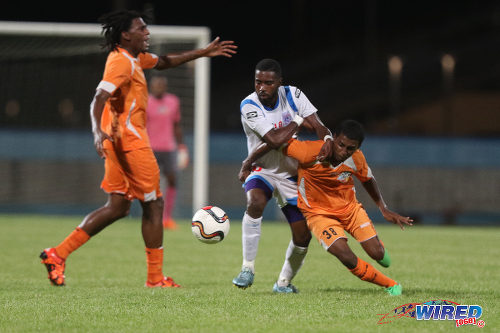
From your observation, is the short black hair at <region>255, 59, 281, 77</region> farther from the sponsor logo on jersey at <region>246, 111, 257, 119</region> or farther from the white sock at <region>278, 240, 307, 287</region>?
the white sock at <region>278, 240, 307, 287</region>

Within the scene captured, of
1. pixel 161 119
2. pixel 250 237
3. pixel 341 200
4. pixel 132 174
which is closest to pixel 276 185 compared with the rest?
pixel 250 237

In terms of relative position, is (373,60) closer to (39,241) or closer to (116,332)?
(39,241)

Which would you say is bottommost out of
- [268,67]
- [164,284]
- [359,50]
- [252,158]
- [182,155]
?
[164,284]

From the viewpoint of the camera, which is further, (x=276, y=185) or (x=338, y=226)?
(x=276, y=185)

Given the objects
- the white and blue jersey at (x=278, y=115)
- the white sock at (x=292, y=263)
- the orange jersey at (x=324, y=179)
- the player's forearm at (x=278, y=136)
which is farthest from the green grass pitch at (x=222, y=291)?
the player's forearm at (x=278, y=136)

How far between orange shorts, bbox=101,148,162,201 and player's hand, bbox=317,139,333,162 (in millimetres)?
1507

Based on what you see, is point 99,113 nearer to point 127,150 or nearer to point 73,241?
point 127,150

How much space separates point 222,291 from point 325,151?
1354 millimetres

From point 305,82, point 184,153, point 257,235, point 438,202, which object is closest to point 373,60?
point 305,82

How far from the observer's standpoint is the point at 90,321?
4410mm

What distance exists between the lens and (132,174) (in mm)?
6254

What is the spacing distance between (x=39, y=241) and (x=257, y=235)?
519cm

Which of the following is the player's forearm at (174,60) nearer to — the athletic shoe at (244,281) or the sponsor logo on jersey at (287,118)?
the sponsor logo on jersey at (287,118)

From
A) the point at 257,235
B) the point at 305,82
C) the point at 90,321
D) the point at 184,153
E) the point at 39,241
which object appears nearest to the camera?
the point at 90,321
